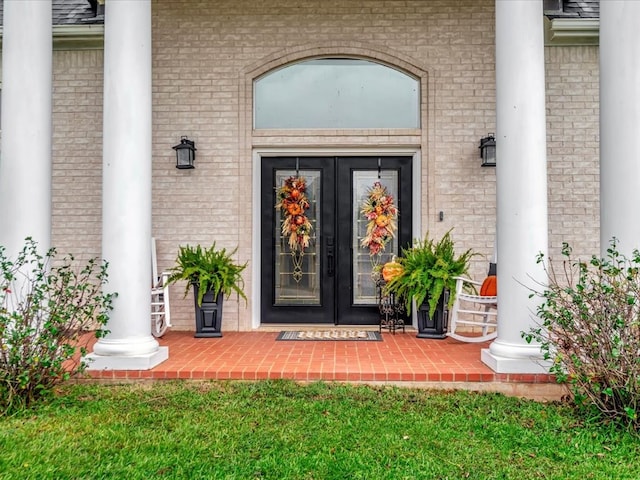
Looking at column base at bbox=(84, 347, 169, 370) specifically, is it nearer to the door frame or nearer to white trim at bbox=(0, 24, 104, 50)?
the door frame

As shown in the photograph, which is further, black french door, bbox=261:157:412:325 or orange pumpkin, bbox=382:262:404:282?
black french door, bbox=261:157:412:325

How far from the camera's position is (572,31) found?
5.68 meters

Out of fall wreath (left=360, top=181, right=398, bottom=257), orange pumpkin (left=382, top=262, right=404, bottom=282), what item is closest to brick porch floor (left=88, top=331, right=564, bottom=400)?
orange pumpkin (left=382, top=262, right=404, bottom=282)

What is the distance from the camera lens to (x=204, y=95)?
5.93m

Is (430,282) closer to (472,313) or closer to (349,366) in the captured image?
(472,313)

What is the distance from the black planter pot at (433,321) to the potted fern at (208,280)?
1.99 m

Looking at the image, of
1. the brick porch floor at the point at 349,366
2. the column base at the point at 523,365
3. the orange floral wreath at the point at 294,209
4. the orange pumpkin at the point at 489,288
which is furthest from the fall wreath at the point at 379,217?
the column base at the point at 523,365

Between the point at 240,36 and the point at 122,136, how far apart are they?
2694mm

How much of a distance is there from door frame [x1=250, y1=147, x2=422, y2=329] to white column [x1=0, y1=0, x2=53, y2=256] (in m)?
2.49

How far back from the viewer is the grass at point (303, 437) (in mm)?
2459

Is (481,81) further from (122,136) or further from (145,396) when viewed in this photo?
(145,396)

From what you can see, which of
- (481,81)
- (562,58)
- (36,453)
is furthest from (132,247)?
(562,58)

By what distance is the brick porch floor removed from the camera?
375cm

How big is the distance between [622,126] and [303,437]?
3035 mm
